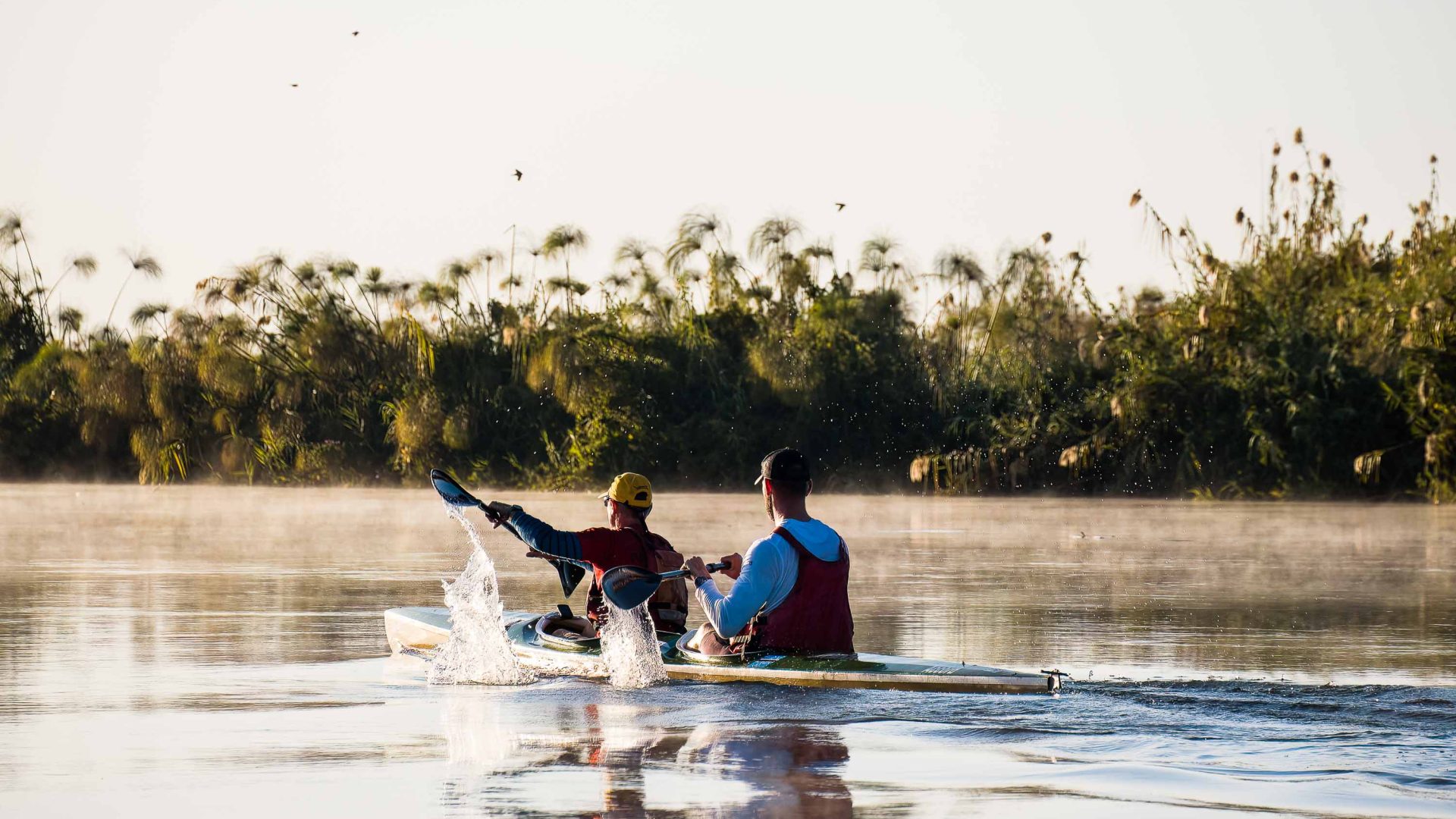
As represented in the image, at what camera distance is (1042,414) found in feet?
115

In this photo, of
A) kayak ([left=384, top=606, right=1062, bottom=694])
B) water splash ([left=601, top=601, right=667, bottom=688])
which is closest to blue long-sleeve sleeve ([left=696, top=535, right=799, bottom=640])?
kayak ([left=384, top=606, right=1062, bottom=694])

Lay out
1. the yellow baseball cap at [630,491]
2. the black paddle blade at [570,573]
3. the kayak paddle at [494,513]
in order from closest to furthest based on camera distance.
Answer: the kayak paddle at [494,513]
the yellow baseball cap at [630,491]
the black paddle blade at [570,573]

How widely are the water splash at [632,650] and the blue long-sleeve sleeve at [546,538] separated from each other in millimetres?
334

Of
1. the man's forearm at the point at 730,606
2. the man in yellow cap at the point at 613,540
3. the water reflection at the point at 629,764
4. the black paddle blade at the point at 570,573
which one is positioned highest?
the man in yellow cap at the point at 613,540

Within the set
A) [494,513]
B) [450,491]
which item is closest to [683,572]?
[494,513]

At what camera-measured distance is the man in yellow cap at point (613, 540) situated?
9547 millimetres

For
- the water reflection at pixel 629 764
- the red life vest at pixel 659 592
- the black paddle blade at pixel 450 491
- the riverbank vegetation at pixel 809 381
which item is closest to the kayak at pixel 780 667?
the red life vest at pixel 659 592

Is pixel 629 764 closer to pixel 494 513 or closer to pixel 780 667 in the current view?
pixel 780 667

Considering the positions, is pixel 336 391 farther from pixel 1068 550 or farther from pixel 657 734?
pixel 657 734

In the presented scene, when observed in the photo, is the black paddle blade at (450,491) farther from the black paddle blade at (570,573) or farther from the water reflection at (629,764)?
the water reflection at (629,764)

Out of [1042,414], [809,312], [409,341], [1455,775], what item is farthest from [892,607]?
[409,341]

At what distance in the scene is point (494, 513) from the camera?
9.61m

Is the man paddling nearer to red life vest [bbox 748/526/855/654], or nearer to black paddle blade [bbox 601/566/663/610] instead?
red life vest [bbox 748/526/855/654]

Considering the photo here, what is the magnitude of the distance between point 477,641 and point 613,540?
1.22 m
